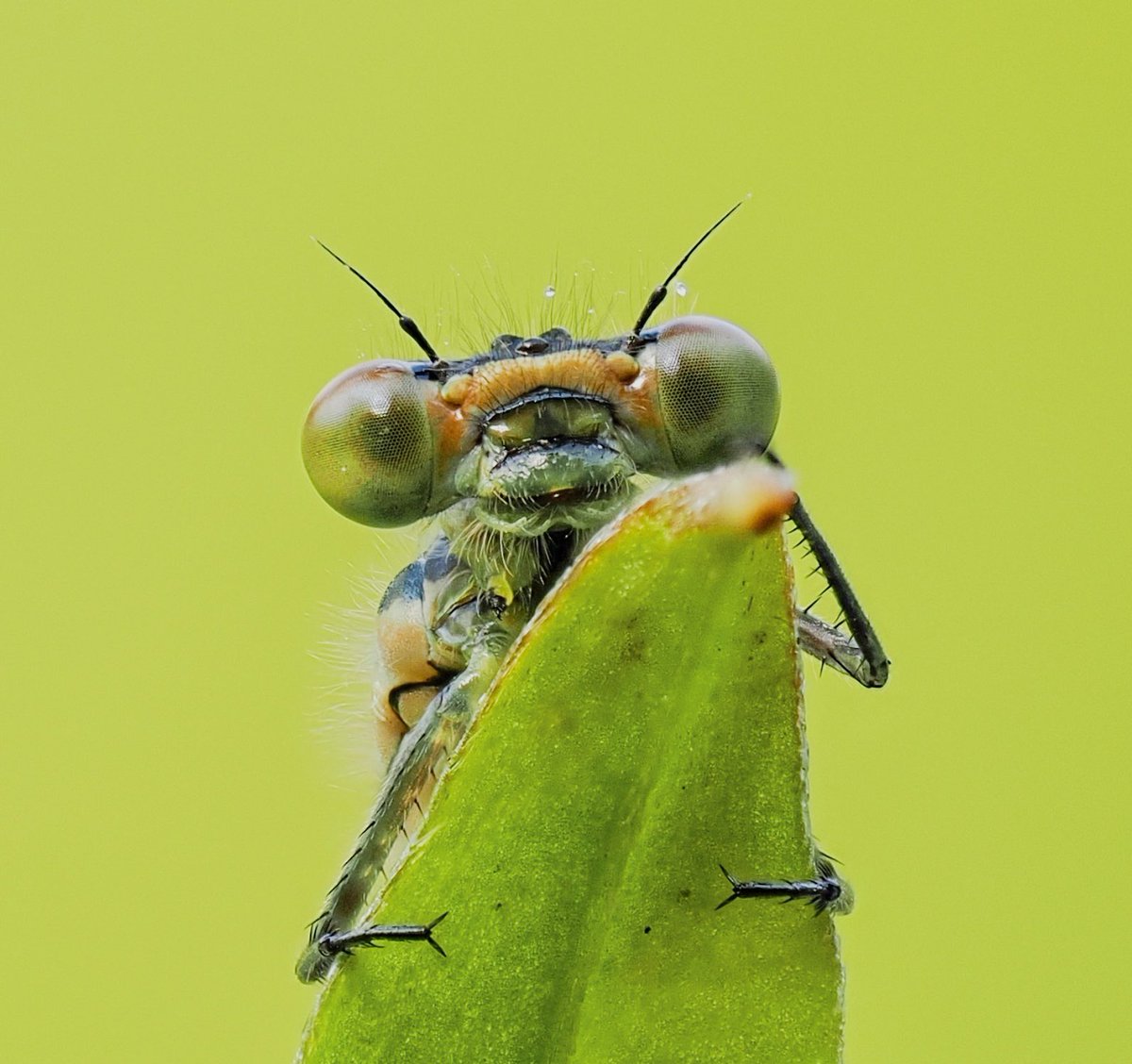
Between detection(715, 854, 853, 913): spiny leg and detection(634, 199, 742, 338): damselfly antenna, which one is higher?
detection(634, 199, 742, 338): damselfly antenna

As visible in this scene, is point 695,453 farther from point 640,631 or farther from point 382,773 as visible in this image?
point 382,773

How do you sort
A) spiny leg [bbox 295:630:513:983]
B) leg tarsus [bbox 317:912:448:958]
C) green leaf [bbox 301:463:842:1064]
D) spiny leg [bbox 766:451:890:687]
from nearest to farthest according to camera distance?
green leaf [bbox 301:463:842:1064], leg tarsus [bbox 317:912:448:958], spiny leg [bbox 295:630:513:983], spiny leg [bbox 766:451:890:687]

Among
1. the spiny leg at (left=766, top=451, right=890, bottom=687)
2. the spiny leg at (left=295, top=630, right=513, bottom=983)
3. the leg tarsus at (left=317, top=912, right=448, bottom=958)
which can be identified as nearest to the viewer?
the leg tarsus at (left=317, top=912, right=448, bottom=958)

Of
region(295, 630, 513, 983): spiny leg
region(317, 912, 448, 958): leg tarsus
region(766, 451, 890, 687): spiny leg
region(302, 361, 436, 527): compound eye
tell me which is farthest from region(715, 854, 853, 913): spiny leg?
region(302, 361, 436, 527): compound eye

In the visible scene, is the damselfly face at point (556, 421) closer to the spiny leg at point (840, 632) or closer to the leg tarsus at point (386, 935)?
the spiny leg at point (840, 632)

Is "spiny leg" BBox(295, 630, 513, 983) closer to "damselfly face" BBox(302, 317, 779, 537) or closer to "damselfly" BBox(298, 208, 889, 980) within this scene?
"damselfly" BBox(298, 208, 889, 980)

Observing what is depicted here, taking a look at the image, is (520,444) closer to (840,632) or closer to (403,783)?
(403,783)

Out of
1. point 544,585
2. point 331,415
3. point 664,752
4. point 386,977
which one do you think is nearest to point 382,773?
point 544,585

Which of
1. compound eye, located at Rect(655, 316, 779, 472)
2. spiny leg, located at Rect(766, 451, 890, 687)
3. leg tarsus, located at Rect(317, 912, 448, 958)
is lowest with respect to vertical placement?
spiny leg, located at Rect(766, 451, 890, 687)

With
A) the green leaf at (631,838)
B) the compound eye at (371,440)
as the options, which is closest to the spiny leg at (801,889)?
the green leaf at (631,838)
